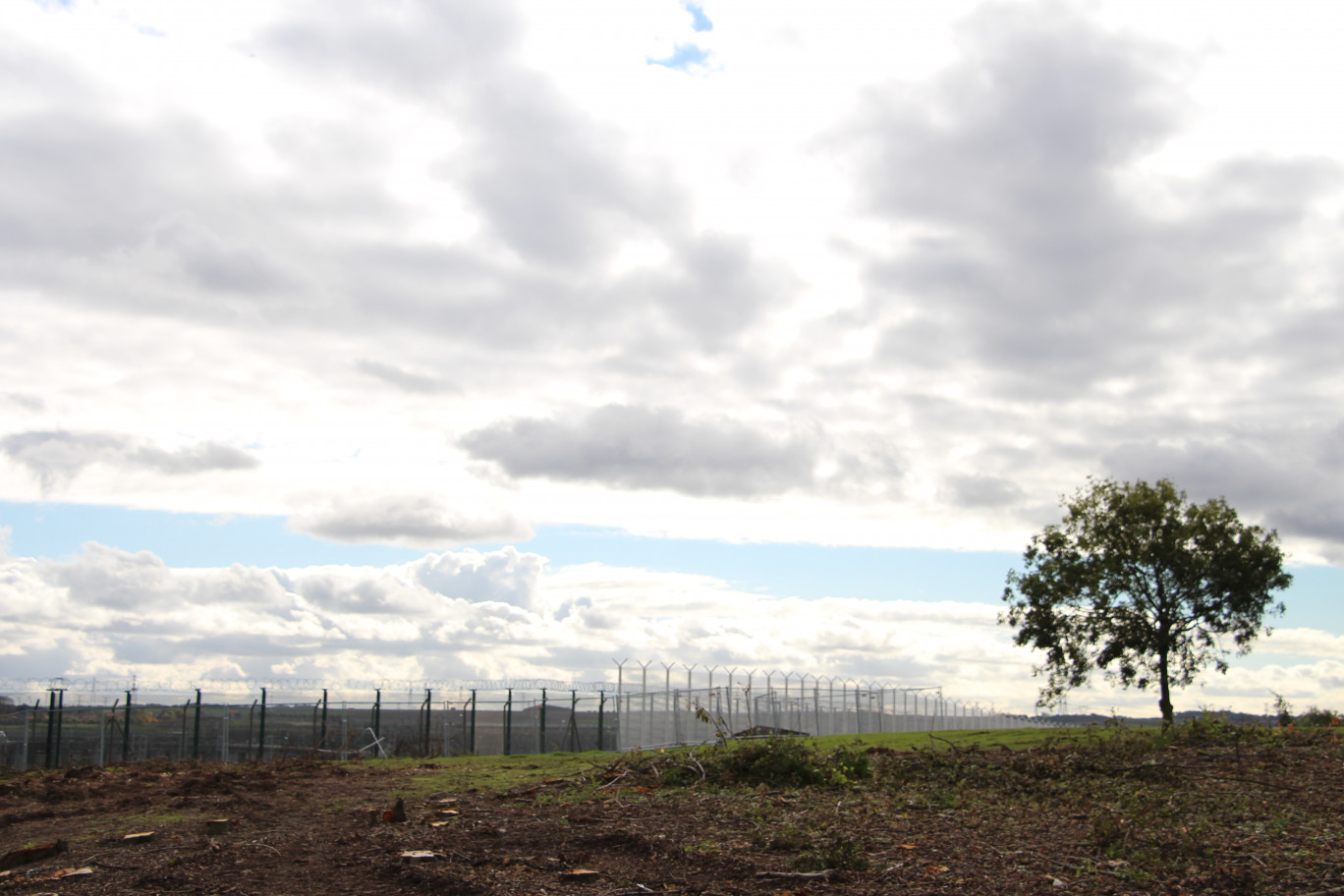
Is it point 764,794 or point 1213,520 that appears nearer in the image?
point 764,794

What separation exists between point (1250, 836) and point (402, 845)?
7781mm

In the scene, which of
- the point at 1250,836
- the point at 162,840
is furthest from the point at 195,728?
the point at 1250,836

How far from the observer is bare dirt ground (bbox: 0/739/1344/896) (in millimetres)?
8469

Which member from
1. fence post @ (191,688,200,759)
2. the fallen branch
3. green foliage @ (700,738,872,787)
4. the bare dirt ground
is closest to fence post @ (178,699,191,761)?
fence post @ (191,688,200,759)

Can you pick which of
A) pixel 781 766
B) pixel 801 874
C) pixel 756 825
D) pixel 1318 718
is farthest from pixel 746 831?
pixel 1318 718

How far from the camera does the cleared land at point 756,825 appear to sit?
8539 millimetres

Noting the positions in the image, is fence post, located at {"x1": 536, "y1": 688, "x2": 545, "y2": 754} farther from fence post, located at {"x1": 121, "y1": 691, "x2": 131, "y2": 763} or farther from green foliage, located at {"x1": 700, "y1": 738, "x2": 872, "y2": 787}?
green foliage, located at {"x1": 700, "y1": 738, "x2": 872, "y2": 787}

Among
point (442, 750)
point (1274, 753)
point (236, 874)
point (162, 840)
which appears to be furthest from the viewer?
point (442, 750)

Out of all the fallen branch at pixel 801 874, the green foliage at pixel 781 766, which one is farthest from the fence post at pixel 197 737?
the fallen branch at pixel 801 874

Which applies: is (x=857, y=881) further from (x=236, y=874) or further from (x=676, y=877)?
(x=236, y=874)

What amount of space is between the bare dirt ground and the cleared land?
3 centimetres

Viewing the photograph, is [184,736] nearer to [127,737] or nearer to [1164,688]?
[127,737]

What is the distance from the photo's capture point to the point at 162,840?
35.7 feet

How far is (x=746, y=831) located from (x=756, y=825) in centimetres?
34
